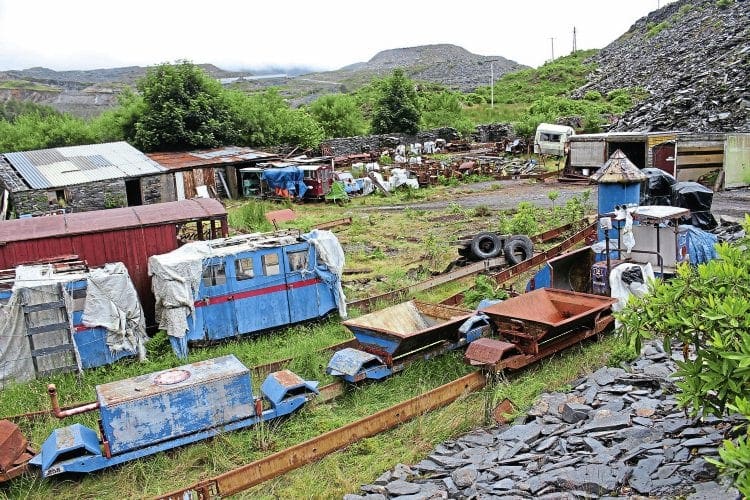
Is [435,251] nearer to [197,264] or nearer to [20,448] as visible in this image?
[197,264]

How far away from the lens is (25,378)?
10.2 metres

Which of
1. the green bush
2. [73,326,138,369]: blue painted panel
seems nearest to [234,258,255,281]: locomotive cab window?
[73,326,138,369]: blue painted panel

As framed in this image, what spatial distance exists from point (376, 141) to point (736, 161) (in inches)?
818

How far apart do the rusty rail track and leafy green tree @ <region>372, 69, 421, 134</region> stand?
32198 mm

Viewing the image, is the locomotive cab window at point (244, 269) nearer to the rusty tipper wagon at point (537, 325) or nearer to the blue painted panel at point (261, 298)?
the blue painted panel at point (261, 298)

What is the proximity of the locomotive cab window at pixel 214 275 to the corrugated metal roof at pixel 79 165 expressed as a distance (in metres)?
13.3

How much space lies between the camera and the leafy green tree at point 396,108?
1567 inches

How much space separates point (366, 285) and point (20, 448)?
340 inches

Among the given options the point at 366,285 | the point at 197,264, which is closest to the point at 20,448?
the point at 197,264

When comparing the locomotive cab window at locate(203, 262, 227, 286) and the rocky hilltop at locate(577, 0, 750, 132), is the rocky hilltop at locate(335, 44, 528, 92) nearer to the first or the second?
the rocky hilltop at locate(577, 0, 750, 132)

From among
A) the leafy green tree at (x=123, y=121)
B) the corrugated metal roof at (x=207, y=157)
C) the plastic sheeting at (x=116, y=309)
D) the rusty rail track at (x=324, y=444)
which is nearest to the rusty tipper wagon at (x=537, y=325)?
the rusty rail track at (x=324, y=444)

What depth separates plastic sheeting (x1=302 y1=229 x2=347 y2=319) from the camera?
41.3 ft

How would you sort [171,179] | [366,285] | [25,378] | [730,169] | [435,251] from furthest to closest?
1. [171,179]
2. [730,169]
3. [435,251]
4. [366,285]
5. [25,378]

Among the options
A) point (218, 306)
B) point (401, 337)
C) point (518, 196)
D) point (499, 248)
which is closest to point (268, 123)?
point (518, 196)
